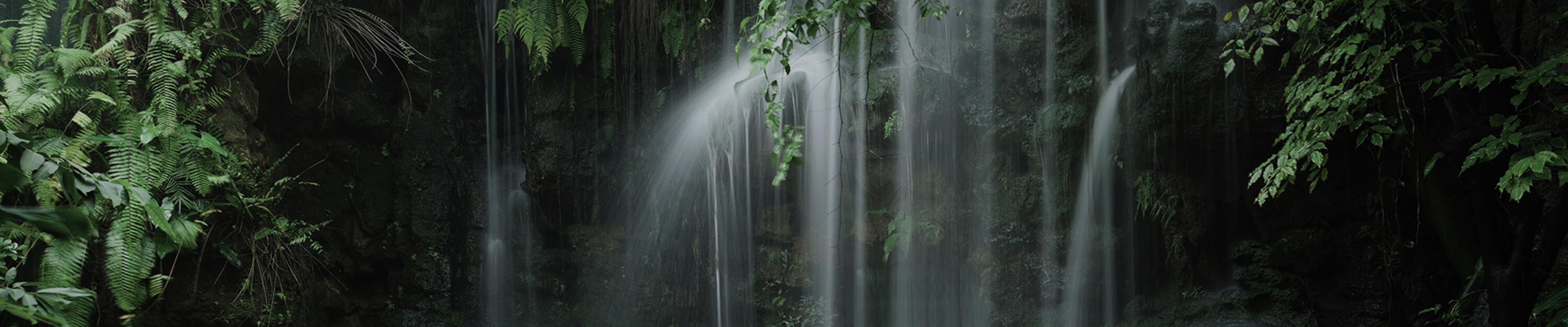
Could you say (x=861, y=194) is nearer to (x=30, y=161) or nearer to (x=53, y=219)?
(x=30, y=161)

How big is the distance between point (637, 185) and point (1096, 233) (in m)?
3.58

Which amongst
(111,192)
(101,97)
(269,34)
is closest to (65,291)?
(111,192)

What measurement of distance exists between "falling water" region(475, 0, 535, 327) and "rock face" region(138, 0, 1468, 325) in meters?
0.09

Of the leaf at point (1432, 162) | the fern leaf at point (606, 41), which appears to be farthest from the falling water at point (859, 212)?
the leaf at point (1432, 162)

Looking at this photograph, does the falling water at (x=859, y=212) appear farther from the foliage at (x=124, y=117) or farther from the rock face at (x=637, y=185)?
the foliage at (x=124, y=117)

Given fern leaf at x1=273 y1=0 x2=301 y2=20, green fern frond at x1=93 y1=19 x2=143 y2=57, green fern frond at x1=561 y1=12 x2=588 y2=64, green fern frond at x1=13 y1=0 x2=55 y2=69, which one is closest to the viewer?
green fern frond at x1=13 y1=0 x2=55 y2=69

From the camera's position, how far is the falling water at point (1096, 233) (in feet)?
16.8

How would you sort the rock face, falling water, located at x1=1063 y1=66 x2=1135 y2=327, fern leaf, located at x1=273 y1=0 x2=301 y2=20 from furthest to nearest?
falling water, located at x1=1063 y1=66 x2=1135 y2=327, the rock face, fern leaf, located at x1=273 y1=0 x2=301 y2=20

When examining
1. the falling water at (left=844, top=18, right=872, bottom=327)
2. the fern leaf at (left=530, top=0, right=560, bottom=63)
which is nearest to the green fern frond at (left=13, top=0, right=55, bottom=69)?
the fern leaf at (left=530, top=0, right=560, bottom=63)

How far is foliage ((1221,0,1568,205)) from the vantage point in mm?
2504

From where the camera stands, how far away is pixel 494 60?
645 centimetres

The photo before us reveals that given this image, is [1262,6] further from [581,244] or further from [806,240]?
[581,244]

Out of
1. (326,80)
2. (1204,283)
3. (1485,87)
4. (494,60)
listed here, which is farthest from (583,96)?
(1485,87)

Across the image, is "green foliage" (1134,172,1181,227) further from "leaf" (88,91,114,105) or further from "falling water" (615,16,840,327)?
"leaf" (88,91,114,105)
